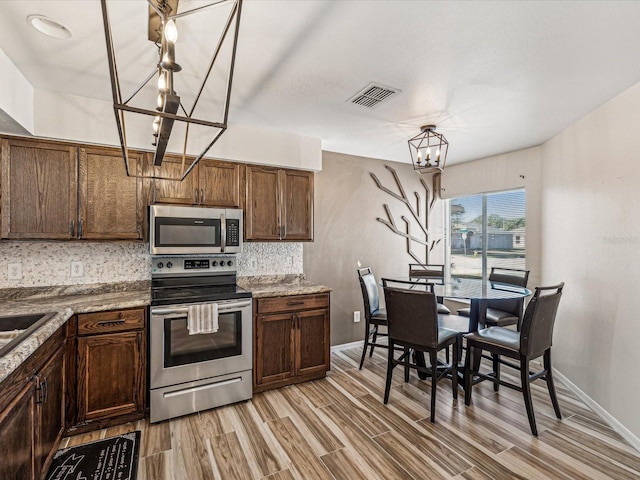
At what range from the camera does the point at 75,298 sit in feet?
8.80

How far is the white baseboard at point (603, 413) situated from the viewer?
232cm

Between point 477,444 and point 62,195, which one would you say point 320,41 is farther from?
point 477,444

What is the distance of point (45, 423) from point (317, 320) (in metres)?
2.12

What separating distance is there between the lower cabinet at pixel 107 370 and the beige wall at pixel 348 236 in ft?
6.60

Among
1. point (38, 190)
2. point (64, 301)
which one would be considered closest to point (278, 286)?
point (64, 301)

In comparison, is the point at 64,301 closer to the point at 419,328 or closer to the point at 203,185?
the point at 203,185

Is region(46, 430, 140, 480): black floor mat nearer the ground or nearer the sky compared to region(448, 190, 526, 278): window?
nearer the ground

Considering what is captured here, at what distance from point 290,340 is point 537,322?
206 cm

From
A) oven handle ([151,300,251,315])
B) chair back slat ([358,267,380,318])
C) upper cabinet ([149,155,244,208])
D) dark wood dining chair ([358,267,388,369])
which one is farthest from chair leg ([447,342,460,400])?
upper cabinet ([149,155,244,208])

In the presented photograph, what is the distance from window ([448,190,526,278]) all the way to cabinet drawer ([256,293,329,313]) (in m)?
2.67

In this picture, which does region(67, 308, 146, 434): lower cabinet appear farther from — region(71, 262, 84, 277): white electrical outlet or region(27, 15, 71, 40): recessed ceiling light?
region(27, 15, 71, 40): recessed ceiling light

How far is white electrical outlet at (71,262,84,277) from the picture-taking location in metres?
2.88

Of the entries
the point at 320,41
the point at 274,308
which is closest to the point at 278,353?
the point at 274,308

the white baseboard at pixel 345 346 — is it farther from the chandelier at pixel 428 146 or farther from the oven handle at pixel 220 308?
the chandelier at pixel 428 146
